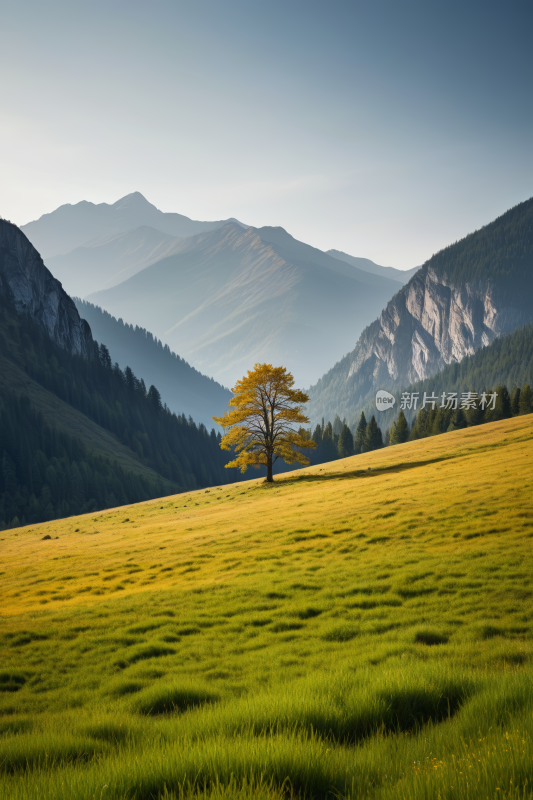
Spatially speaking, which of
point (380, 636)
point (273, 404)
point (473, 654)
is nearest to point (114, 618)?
point (380, 636)

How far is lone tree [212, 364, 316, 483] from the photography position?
5025cm

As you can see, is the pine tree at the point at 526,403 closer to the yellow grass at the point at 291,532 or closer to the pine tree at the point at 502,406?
the pine tree at the point at 502,406

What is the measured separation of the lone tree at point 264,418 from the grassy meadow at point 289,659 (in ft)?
68.2

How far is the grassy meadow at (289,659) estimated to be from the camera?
420cm

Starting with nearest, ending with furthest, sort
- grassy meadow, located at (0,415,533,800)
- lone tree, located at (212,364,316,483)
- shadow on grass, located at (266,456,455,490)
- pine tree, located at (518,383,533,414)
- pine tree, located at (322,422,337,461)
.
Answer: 1. grassy meadow, located at (0,415,533,800)
2. shadow on grass, located at (266,456,455,490)
3. lone tree, located at (212,364,316,483)
4. pine tree, located at (518,383,533,414)
5. pine tree, located at (322,422,337,461)

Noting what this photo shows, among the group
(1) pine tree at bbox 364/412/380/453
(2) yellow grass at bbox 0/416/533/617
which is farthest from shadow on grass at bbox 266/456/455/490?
(1) pine tree at bbox 364/412/380/453

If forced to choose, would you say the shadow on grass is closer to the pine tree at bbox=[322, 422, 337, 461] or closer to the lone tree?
the lone tree

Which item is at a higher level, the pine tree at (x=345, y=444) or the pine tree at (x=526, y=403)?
the pine tree at (x=526, y=403)

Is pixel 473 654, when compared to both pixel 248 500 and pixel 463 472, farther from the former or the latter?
pixel 248 500

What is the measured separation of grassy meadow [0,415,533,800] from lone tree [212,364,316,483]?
68.2 feet

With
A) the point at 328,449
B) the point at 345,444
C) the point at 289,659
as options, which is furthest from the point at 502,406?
the point at 289,659

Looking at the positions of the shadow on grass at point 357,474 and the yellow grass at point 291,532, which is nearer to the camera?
the yellow grass at point 291,532

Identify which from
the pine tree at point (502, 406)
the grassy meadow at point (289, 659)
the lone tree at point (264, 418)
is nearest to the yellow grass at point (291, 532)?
the grassy meadow at point (289, 659)

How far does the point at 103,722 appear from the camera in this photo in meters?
6.54
